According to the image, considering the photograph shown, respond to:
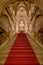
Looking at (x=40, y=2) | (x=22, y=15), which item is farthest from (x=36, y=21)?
(x=22, y=15)

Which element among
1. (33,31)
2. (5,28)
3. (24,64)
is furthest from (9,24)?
(24,64)

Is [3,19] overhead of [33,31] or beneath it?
overhead

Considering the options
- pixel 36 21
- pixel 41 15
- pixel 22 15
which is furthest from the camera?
pixel 22 15

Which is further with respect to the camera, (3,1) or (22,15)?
(22,15)

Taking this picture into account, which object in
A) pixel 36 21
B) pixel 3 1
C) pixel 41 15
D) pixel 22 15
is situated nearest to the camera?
pixel 3 1

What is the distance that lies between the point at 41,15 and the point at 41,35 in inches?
97.6

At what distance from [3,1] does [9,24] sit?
5.21 m

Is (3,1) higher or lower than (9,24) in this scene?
higher

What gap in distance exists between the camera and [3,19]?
46.9 feet

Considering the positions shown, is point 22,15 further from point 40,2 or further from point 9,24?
point 40,2

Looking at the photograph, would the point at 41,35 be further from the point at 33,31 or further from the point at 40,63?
the point at 40,63

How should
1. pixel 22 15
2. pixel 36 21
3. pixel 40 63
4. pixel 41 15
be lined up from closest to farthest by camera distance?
pixel 40 63, pixel 41 15, pixel 36 21, pixel 22 15

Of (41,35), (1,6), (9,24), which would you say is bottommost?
(41,35)

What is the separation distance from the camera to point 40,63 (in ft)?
16.7
